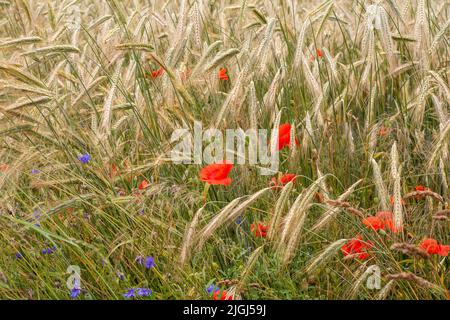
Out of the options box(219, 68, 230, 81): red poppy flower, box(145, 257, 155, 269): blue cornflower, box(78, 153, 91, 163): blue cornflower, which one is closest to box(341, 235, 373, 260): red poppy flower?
box(145, 257, 155, 269): blue cornflower

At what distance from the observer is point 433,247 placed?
7.11 ft

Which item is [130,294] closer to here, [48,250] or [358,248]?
[48,250]

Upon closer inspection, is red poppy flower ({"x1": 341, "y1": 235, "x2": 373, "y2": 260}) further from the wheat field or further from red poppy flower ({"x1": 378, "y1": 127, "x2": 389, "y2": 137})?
red poppy flower ({"x1": 378, "y1": 127, "x2": 389, "y2": 137})

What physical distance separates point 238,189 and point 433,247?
70 cm

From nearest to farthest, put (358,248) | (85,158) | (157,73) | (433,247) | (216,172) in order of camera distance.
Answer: (433,247) < (358,248) < (216,172) < (85,158) < (157,73)

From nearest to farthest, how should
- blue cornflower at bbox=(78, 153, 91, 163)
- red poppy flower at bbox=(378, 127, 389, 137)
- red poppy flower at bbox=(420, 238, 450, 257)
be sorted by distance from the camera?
red poppy flower at bbox=(420, 238, 450, 257)
blue cornflower at bbox=(78, 153, 91, 163)
red poppy flower at bbox=(378, 127, 389, 137)

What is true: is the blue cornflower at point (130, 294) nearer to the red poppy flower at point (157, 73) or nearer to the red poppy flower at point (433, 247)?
the red poppy flower at point (433, 247)

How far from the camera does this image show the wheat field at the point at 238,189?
222 cm

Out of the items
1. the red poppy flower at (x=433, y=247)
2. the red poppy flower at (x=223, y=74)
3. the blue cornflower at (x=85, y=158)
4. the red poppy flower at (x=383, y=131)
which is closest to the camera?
the red poppy flower at (x=433, y=247)

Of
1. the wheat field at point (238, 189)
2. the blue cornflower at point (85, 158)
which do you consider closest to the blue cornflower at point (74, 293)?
the wheat field at point (238, 189)

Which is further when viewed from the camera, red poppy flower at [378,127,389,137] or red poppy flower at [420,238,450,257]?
red poppy flower at [378,127,389,137]

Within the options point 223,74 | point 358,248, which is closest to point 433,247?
point 358,248

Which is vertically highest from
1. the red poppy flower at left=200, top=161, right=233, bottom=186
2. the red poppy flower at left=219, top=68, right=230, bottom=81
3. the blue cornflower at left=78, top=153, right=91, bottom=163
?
the red poppy flower at left=219, top=68, right=230, bottom=81

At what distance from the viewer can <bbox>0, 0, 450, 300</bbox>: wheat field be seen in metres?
2.22
